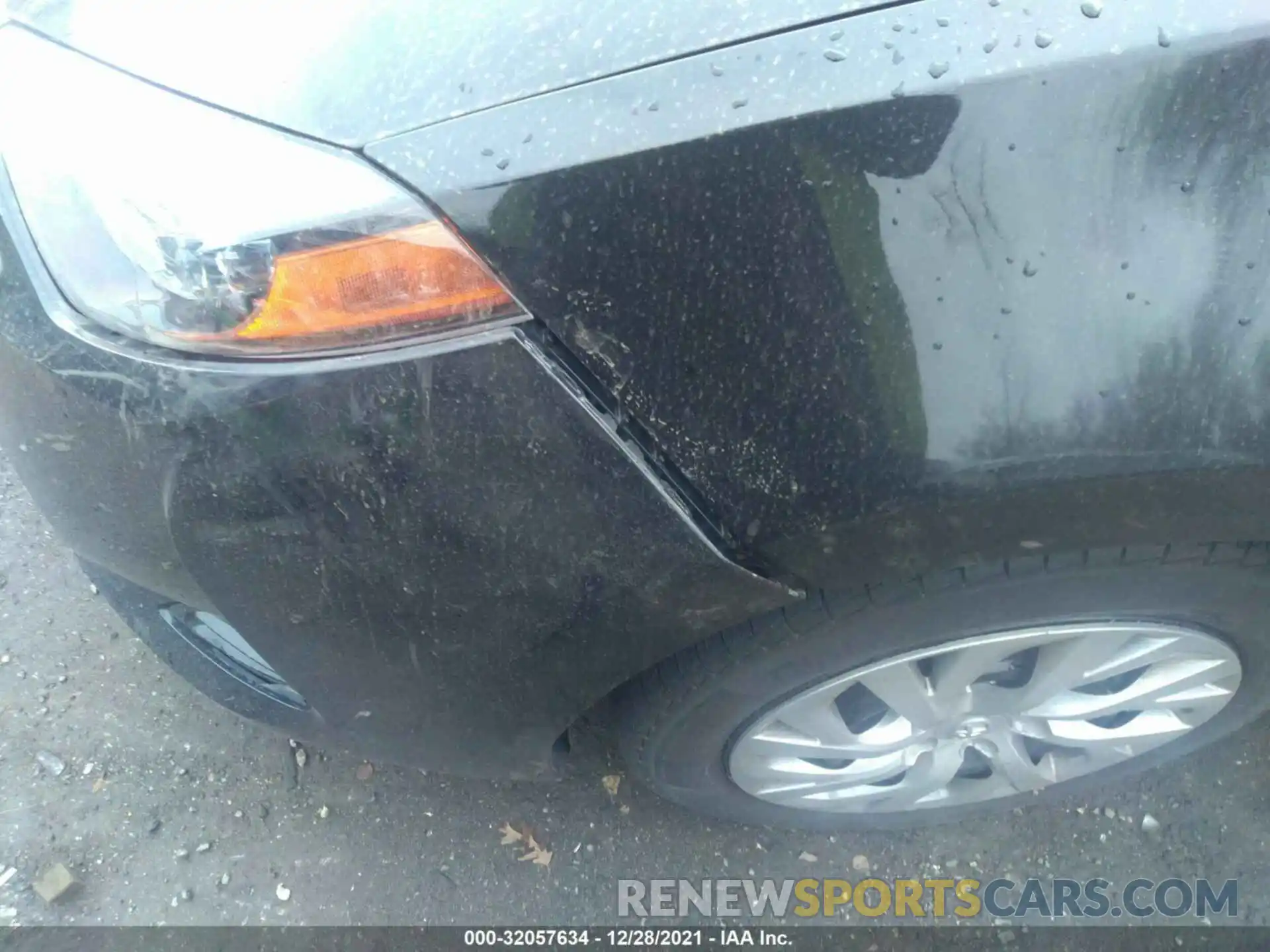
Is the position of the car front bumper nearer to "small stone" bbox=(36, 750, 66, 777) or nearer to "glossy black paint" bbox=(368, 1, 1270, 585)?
"glossy black paint" bbox=(368, 1, 1270, 585)

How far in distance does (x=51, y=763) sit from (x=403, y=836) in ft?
2.70

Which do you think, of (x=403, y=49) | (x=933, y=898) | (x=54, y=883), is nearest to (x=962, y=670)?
(x=933, y=898)

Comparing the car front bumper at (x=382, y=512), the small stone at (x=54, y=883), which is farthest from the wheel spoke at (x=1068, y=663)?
the small stone at (x=54, y=883)

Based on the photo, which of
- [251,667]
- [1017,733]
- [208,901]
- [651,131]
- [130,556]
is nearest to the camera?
[651,131]

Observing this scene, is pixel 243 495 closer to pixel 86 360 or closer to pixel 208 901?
pixel 86 360

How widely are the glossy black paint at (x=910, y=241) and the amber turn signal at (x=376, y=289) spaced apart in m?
0.04

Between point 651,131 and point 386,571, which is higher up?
point 651,131

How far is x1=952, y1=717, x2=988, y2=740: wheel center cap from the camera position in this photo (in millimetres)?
1728

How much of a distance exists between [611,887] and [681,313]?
56.2 inches

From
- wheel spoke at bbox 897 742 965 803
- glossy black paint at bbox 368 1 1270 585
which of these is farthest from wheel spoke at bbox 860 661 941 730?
glossy black paint at bbox 368 1 1270 585

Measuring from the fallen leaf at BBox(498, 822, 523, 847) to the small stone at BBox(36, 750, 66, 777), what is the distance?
100 cm

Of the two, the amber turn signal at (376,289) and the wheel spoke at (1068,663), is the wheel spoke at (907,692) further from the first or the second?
the amber turn signal at (376,289)

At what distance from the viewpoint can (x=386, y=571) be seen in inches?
48.5

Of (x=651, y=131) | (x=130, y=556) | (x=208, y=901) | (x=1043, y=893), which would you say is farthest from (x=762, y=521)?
(x=208, y=901)
